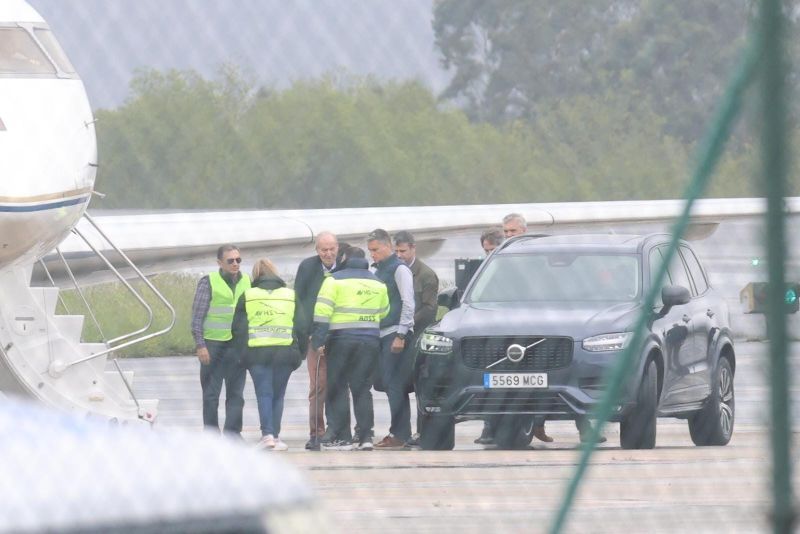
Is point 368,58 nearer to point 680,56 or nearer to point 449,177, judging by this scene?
point 680,56

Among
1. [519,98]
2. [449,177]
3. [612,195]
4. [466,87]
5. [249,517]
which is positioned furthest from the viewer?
[449,177]

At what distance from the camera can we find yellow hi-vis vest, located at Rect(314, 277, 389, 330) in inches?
451

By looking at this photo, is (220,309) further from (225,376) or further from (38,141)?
(38,141)

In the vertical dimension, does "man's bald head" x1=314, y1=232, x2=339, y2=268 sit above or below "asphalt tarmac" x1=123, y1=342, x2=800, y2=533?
above

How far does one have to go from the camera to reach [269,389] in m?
11.5

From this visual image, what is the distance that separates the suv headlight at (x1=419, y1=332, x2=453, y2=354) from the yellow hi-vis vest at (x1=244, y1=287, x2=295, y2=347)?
1.03m

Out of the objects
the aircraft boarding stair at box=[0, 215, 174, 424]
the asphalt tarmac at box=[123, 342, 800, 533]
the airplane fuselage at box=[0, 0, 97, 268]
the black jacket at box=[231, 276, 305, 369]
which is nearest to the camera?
the asphalt tarmac at box=[123, 342, 800, 533]

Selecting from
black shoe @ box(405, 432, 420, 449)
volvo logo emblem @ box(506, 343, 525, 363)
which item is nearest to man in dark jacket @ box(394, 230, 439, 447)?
black shoe @ box(405, 432, 420, 449)

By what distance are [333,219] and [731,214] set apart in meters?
6.91

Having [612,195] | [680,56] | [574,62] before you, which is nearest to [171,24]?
[680,56]

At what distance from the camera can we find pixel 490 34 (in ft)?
26.3

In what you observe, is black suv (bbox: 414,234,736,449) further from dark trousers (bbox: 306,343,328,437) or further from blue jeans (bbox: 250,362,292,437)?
blue jeans (bbox: 250,362,292,437)

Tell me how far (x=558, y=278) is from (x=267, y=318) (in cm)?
215

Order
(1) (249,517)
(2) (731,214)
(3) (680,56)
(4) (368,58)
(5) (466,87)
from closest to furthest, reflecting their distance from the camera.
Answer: (1) (249,517)
(4) (368,58)
(3) (680,56)
(5) (466,87)
(2) (731,214)
